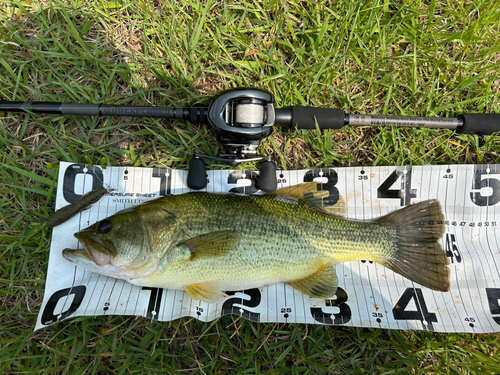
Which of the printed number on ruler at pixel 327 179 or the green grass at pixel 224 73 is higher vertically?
the green grass at pixel 224 73

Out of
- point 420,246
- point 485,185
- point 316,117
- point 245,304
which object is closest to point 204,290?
point 245,304

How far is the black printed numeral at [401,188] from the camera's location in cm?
311

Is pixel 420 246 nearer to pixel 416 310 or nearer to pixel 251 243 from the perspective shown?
pixel 416 310

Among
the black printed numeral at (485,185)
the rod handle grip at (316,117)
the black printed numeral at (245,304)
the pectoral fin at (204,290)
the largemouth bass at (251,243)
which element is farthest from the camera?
the black printed numeral at (485,185)

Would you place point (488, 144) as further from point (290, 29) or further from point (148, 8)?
point (148, 8)

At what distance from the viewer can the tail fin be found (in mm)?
2781

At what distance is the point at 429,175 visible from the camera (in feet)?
10.2

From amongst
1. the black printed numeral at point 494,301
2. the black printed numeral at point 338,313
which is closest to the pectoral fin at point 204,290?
the black printed numeral at point 338,313

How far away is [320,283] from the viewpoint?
9.01 feet

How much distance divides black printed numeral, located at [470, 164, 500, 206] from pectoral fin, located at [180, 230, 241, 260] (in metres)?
2.66

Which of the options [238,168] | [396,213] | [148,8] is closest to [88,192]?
[238,168]

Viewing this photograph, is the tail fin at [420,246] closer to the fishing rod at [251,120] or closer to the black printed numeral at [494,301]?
the black printed numeral at [494,301]

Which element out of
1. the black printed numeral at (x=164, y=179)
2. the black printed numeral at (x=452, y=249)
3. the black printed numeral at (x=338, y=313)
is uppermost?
the black printed numeral at (x=164, y=179)

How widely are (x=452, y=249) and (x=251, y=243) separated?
2184mm
